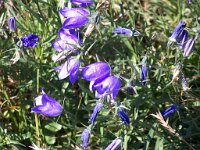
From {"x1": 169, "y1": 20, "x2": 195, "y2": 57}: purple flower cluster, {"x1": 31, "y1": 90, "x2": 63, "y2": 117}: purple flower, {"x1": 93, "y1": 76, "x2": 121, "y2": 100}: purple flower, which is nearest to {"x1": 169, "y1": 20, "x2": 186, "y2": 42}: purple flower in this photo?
{"x1": 169, "y1": 20, "x2": 195, "y2": 57}: purple flower cluster

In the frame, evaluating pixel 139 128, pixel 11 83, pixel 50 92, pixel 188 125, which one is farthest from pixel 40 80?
pixel 188 125

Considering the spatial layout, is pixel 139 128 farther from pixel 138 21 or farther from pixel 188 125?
pixel 138 21

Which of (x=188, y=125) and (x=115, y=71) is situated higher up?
(x=115, y=71)

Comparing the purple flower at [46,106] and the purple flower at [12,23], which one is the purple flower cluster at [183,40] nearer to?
the purple flower at [46,106]

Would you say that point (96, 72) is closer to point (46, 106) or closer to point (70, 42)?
point (70, 42)

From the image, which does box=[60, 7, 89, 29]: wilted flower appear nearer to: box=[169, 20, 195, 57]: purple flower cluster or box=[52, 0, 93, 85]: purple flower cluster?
box=[52, 0, 93, 85]: purple flower cluster

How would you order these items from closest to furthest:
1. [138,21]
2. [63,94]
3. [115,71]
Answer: [115,71], [63,94], [138,21]
